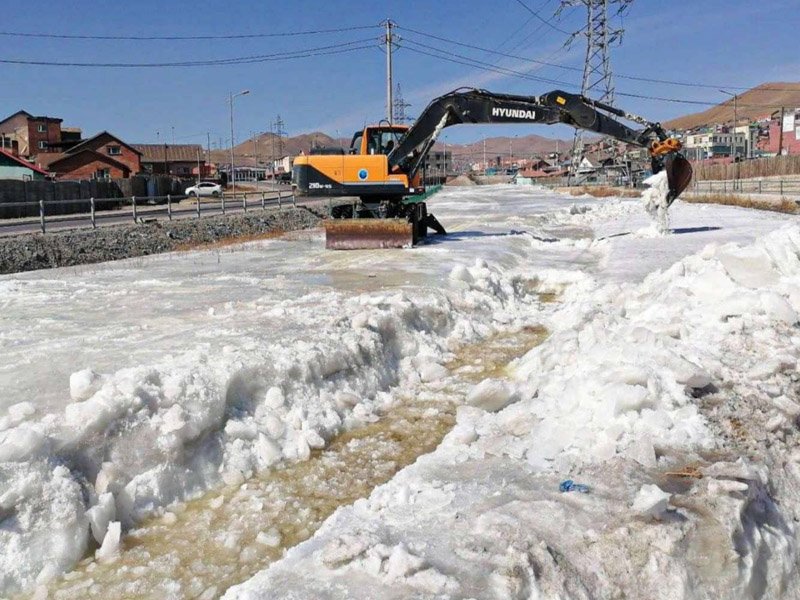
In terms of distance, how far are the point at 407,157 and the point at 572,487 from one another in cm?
1340

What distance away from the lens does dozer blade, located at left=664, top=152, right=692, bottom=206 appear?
55.3ft

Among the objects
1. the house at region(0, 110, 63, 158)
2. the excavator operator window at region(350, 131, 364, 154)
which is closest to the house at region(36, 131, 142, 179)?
the house at region(0, 110, 63, 158)

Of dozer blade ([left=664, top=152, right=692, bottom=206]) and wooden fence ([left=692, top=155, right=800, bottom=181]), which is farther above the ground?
wooden fence ([left=692, top=155, right=800, bottom=181])

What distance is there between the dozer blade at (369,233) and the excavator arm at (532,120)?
133 cm

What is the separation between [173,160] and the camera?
97125 mm

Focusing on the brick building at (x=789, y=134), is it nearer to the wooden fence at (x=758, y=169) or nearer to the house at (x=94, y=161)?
the wooden fence at (x=758, y=169)

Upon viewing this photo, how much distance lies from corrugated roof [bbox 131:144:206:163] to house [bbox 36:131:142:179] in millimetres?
24899

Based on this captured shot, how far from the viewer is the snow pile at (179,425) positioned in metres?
4.13

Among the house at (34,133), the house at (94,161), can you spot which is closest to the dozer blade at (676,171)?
the house at (94,161)

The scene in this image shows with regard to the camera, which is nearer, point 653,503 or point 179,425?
point 653,503

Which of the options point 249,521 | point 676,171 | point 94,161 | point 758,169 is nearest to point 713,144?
point 758,169

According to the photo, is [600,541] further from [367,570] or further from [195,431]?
[195,431]

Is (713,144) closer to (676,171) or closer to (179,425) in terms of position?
(676,171)

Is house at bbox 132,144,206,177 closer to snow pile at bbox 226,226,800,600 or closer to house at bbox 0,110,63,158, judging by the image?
house at bbox 0,110,63,158
